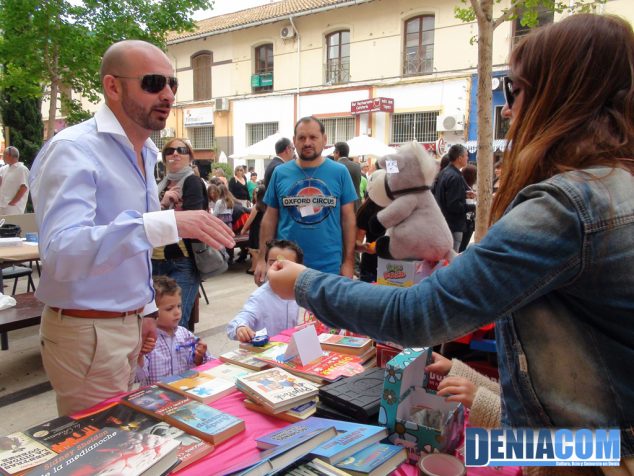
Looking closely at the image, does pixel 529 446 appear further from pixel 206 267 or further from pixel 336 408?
pixel 206 267

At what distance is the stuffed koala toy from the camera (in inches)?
105

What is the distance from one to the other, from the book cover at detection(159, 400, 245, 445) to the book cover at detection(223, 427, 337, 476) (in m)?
0.25

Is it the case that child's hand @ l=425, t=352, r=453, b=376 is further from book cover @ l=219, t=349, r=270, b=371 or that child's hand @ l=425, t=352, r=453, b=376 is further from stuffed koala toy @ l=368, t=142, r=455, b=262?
stuffed koala toy @ l=368, t=142, r=455, b=262

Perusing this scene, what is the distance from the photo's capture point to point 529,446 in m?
0.94

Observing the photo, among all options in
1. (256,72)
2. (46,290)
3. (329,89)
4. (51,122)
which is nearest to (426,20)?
(329,89)

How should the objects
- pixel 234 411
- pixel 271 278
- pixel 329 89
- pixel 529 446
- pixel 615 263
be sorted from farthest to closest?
pixel 329 89 < pixel 234 411 < pixel 271 278 < pixel 529 446 < pixel 615 263

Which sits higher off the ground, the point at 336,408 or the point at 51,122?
the point at 51,122

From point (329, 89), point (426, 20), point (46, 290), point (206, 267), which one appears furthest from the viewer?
point (329, 89)

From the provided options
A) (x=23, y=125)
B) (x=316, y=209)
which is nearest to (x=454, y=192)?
→ (x=316, y=209)

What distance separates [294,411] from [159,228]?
0.74 m

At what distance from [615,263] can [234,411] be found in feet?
4.09

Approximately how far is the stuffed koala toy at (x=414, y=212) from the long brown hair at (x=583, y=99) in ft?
5.76

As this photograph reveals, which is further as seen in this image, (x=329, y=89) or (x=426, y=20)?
(x=329, y=89)

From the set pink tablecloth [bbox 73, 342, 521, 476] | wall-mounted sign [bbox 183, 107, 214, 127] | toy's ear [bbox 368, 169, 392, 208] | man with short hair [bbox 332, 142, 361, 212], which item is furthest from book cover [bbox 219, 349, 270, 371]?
wall-mounted sign [bbox 183, 107, 214, 127]
